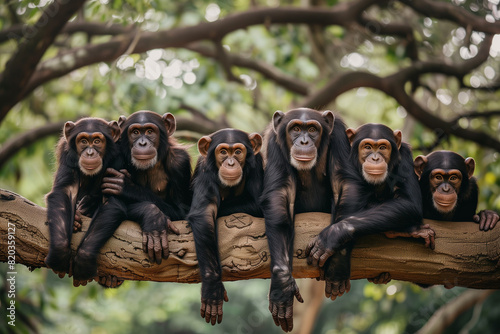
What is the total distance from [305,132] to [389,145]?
2.33ft

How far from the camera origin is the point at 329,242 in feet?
13.5

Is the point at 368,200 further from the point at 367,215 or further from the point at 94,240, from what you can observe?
the point at 94,240

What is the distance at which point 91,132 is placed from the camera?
184 inches

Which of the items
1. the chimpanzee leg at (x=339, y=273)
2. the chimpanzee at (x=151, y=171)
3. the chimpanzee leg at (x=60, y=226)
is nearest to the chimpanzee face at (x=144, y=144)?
the chimpanzee at (x=151, y=171)

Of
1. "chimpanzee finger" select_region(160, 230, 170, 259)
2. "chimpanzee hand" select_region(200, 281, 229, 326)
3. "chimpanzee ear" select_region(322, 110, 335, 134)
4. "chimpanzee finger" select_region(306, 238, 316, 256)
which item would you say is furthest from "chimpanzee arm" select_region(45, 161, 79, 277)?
"chimpanzee ear" select_region(322, 110, 335, 134)

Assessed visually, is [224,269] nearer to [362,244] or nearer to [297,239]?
[297,239]

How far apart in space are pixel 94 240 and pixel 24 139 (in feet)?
14.7

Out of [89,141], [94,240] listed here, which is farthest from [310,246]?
[89,141]

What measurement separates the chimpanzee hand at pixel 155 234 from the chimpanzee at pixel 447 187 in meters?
2.20

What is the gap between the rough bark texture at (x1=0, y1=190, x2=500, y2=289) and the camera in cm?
421

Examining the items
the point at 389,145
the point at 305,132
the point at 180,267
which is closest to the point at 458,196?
the point at 389,145

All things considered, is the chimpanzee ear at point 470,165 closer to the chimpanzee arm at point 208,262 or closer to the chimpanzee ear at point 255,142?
the chimpanzee ear at point 255,142

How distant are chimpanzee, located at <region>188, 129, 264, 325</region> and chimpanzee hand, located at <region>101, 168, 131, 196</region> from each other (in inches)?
23.6

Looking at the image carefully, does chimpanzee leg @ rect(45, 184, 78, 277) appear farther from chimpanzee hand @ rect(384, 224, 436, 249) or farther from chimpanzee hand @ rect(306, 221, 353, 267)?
chimpanzee hand @ rect(384, 224, 436, 249)
